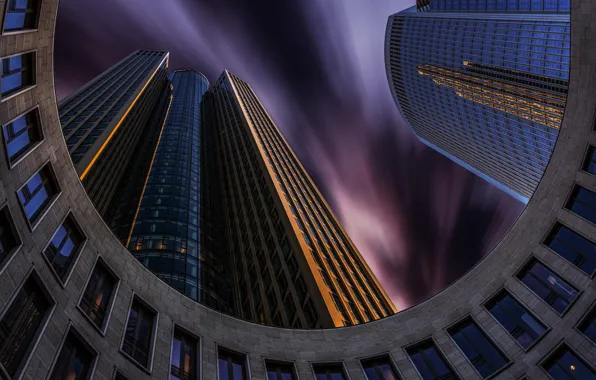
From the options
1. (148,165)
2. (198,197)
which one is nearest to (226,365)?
(198,197)

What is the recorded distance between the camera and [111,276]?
25.7 metres

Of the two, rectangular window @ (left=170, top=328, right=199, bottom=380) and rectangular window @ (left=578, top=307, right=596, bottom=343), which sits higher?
rectangular window @ (left=170, top=328, right=199, bottom=380)

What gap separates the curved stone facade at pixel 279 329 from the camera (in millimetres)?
20578

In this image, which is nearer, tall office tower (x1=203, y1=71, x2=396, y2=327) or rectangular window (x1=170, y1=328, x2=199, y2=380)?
rectangular window (x1=170, y1=328, x2=199, y2=380)

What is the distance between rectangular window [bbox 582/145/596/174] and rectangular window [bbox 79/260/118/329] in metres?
31.1

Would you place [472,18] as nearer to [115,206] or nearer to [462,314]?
[115,206]

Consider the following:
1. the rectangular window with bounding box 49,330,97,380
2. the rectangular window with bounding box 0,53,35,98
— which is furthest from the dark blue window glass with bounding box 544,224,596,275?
the rectangular window with bounding box 0,53,35,98

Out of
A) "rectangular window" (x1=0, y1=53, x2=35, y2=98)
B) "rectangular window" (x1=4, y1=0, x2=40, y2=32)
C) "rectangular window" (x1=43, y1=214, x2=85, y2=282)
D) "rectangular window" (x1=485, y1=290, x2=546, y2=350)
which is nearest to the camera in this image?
"rectangular window" (x1=4, y1=0, x2=40, y2=32)

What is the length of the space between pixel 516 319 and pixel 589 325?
434 cm

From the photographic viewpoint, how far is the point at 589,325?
2555 cm

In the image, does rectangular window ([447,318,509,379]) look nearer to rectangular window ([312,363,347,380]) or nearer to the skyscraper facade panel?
rectangular window ([312,363,347,380])

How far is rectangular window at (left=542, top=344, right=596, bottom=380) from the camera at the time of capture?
24342 millimetres

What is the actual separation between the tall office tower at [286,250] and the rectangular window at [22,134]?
29.3m

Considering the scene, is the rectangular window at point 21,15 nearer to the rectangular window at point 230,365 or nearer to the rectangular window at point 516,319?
the rectangular window at point 230,365
